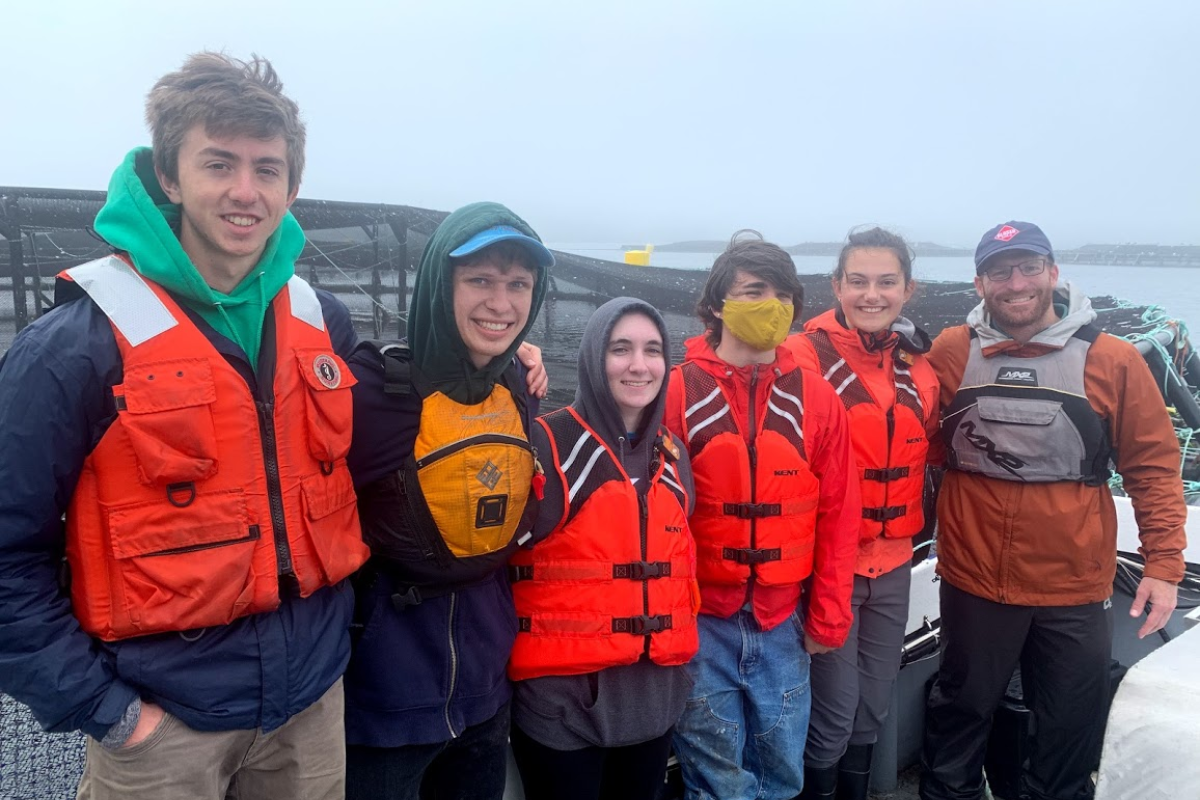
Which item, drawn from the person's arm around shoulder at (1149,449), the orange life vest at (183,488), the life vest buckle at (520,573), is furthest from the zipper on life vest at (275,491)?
the person's arm around shoulder at (1149,449)

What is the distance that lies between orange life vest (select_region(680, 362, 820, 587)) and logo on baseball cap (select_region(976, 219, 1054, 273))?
1032 mm

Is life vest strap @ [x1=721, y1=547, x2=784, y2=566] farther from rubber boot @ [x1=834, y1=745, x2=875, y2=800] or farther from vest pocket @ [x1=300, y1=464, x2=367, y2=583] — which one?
vest pocket @ [x1=300, y1=464, x2=367, y2=583]

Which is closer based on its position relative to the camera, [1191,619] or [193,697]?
[193,697]

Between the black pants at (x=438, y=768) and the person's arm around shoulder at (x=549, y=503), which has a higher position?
the person's arm around shoulder at (x=549, y=503)

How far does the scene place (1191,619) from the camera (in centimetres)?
316

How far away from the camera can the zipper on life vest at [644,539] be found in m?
1.91

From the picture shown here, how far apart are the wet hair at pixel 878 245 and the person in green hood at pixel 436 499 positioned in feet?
4.38

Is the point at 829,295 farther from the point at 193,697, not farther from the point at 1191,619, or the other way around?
the point at 193,697

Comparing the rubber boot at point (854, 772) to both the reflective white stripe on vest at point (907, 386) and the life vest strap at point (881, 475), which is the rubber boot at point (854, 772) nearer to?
the life vest strap at point (881, 475)

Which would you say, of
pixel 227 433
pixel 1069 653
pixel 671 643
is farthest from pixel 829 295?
pixel 227 433

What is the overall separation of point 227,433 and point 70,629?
1.30 feet

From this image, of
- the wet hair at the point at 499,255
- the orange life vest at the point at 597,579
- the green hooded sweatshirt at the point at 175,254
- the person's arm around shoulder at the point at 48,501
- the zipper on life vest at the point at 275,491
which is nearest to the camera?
the person's arm around shoulder at the point at 48,501

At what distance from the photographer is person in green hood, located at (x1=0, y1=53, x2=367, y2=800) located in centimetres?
125

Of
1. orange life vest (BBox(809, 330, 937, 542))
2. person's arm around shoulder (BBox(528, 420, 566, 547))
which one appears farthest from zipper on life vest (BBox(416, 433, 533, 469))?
orange life vest (BBox(809, 330, 937, 542))
